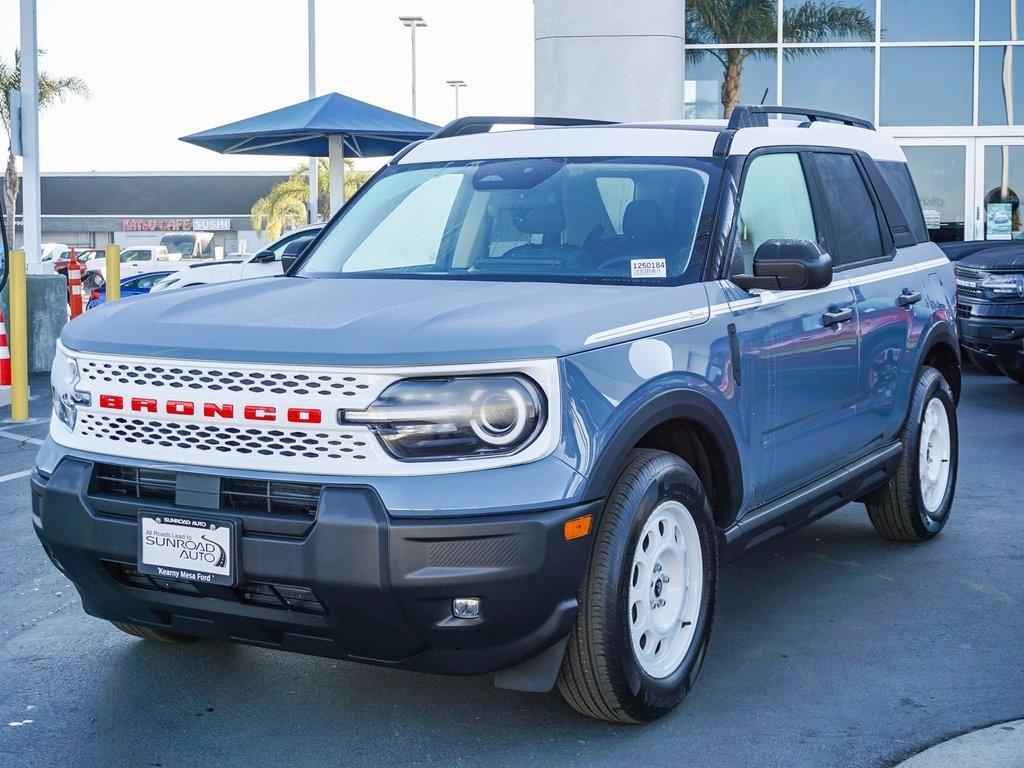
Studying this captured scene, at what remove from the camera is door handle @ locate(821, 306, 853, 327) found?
5.07m

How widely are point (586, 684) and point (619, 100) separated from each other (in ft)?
54.0

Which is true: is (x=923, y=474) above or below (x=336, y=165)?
below

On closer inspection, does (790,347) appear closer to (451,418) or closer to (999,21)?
(451,418)

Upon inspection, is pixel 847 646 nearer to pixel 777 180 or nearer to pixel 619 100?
pixel 777 180

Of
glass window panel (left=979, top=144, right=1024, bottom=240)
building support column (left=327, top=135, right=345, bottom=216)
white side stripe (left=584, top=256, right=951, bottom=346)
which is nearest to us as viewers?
white side stripe (left=584, top=256, right=951, bottom=346)

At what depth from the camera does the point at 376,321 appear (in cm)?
371

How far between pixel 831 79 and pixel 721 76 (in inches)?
62.3

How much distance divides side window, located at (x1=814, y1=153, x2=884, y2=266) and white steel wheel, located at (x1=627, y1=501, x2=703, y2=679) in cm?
175

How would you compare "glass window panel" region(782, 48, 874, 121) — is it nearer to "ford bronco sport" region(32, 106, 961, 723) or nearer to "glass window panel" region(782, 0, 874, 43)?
"glass window panel" region(782, 0, 874, 43)

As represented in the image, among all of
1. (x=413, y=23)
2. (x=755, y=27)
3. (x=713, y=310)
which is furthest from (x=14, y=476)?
(x=413, y=23)

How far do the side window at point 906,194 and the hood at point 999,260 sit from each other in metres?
4.66

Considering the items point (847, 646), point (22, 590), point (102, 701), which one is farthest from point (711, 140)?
point (22, 590)

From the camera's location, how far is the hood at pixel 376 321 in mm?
3531

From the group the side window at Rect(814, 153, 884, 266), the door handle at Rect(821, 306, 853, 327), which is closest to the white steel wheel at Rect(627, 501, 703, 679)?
the door handle at Rect(821, 306, 853, 327)
